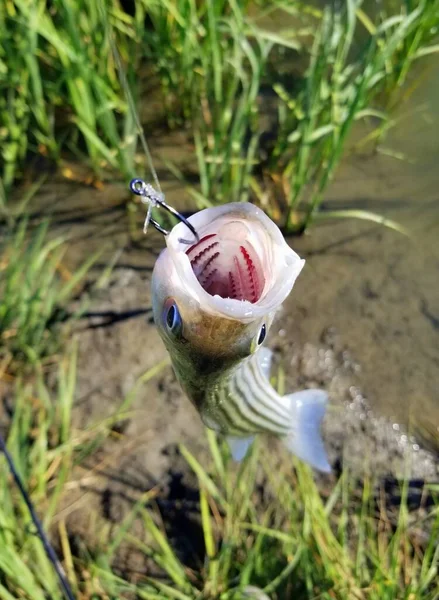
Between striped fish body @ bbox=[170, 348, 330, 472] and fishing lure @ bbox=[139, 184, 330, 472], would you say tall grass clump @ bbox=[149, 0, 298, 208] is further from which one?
fishing lure @ bbox=[139, 184, 330, 472]

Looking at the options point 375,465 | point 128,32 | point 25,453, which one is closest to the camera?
point 25,453

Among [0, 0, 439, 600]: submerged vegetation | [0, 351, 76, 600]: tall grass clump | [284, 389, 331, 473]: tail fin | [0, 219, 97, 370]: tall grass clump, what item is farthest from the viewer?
[0, 219, 97, 370]: tall grass clump

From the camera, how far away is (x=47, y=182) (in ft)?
11.2

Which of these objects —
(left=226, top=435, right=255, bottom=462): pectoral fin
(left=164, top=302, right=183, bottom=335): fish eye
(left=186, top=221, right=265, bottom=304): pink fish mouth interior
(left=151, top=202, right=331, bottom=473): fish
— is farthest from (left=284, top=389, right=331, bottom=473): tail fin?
(left=164, top=302, right=183, bottom=335): fish eye

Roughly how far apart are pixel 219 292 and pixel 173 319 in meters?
0.18

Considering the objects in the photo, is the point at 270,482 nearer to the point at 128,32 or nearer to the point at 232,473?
the point at 232,473

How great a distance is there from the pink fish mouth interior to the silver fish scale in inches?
5.2

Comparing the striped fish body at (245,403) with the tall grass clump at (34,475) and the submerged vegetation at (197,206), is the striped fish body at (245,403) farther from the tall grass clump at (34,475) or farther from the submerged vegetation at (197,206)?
the tall grass clump at (34,475)

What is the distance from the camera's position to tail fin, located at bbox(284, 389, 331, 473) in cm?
184

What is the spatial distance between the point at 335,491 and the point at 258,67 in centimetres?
167

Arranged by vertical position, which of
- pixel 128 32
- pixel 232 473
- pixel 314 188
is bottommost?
pixel 232 473

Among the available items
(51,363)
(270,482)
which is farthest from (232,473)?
(51,363)

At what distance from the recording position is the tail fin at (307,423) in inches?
72.6

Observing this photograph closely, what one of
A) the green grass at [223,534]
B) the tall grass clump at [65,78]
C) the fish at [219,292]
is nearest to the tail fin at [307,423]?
the green grass at [223,534]
